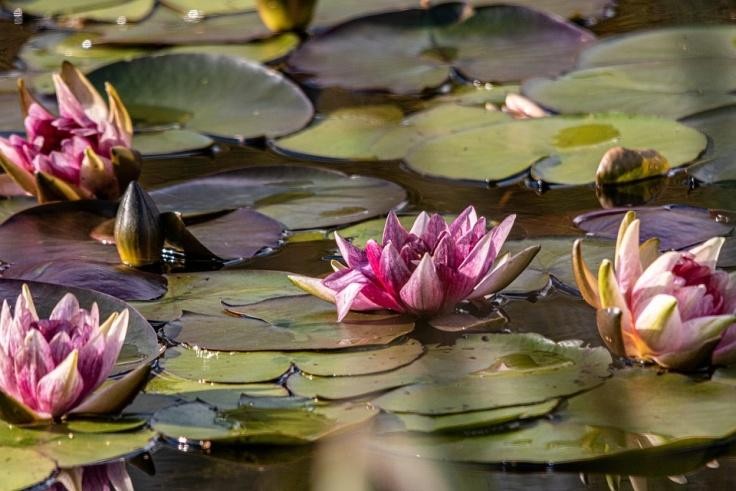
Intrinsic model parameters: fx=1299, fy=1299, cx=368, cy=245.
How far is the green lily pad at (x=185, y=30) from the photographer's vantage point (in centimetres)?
404

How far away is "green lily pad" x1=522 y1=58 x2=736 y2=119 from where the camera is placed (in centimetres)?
309

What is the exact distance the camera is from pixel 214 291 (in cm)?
229

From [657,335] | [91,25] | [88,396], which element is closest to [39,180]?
[88,396]

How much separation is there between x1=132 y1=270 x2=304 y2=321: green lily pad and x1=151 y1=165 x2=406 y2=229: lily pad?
0.29 metres

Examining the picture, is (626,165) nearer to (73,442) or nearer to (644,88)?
(644,88)

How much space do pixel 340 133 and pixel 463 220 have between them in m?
1.07

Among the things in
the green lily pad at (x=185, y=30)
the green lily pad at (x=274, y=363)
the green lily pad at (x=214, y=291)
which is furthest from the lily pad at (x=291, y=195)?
the green lily pad at (x=185, y=30)

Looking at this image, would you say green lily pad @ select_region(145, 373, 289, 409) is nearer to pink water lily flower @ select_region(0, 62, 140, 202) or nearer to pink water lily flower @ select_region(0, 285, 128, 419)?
pink water lily flower @ select_region(0, 285, 128, 419)

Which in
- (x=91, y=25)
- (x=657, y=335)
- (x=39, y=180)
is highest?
(x=657, y=335)

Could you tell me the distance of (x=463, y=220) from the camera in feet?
7.04

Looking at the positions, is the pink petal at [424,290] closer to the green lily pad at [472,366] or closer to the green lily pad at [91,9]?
the green lily pad at [472,366]

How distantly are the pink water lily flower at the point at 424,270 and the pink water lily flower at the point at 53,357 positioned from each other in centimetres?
38

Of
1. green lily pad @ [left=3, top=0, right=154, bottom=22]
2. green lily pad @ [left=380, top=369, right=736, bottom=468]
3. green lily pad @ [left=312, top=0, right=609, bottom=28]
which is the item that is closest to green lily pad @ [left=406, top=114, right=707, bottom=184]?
green lily pad @ [left=380, top=369, right=736, bottom=468]

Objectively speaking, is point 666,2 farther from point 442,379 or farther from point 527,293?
point 442,379
